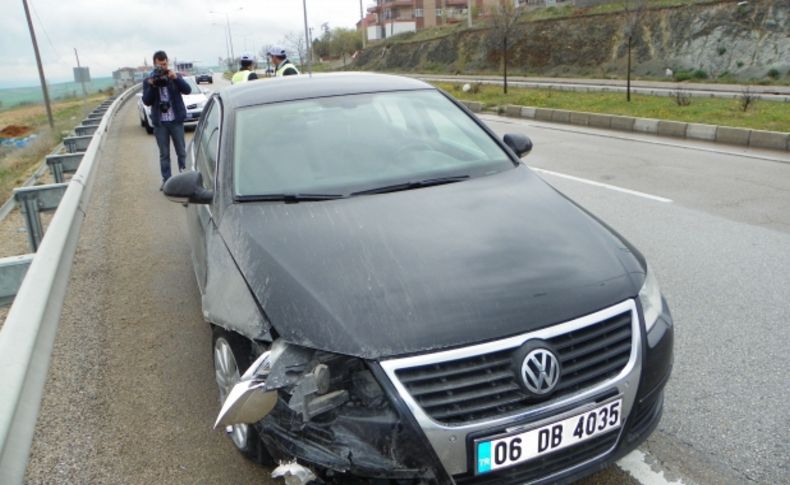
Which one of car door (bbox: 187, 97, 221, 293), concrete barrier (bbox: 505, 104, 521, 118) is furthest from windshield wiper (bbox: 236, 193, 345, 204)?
concrete barrier (bbox: 505, 104, 521, 118)

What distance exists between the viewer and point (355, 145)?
3445 millimetres

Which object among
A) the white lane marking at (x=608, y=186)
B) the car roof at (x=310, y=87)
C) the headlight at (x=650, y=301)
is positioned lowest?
the white lane marking at (x=608, y=186)

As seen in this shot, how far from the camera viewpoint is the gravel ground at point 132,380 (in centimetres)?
276

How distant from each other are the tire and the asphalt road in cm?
16

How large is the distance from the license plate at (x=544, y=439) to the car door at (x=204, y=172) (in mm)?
1801

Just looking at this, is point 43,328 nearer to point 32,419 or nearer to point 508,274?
point 32,419

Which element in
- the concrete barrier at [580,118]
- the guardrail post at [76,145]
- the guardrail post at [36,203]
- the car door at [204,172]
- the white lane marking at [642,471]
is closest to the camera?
the white lane marking at [642,471]

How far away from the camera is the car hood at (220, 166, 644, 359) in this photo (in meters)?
2.10

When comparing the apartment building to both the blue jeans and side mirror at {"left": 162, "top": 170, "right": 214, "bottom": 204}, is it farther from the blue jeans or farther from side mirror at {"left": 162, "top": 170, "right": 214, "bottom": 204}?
side mirror at {"left": 162, "top": 170, "right": 214, "bottom": 204}

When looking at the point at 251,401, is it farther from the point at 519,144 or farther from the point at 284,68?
the point at 284,68

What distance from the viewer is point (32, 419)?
2.30m

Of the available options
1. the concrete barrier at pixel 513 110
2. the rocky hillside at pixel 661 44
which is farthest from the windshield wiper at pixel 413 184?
the rocky hillside at pixel 661 44

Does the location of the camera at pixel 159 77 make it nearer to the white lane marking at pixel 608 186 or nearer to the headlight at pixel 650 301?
the white lane marking at pixel 608 186

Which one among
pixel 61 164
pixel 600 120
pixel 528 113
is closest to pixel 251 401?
pixel 61 164
